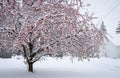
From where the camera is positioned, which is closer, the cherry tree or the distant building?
the cherry tree

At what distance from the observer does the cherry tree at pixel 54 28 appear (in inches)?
380

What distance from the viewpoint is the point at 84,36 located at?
11.6 meters

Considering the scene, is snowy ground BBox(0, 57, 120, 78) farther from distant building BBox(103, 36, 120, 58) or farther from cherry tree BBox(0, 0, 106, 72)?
distant building BBox(103, 36, 120, 58)

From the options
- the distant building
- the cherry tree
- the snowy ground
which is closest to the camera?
the cherry tree

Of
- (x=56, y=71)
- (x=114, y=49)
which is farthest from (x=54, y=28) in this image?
(x=114, y=49)

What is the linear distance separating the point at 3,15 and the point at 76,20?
131 inches

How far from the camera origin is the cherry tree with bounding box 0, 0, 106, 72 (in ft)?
31.6

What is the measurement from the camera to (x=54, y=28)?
10.6 metres

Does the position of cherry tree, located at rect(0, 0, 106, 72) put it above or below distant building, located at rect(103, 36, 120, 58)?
above

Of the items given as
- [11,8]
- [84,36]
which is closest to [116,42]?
[84,36]

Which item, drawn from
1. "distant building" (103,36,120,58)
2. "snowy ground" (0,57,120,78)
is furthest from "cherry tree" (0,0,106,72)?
"distant building" (103,36,120,58)

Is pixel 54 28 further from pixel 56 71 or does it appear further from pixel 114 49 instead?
pixel 114 49

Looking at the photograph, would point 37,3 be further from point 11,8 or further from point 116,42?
point 116,42

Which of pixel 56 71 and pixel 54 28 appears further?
pixel 56 71
